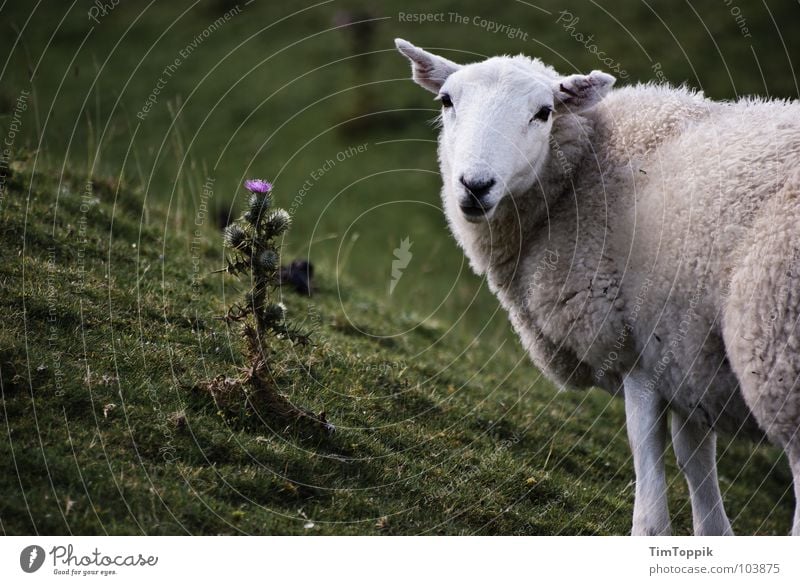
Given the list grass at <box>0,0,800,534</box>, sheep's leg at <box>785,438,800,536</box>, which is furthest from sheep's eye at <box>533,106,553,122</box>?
sheep's leg at <box>785,438,800,536</box>

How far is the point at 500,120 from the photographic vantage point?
530 centimetres

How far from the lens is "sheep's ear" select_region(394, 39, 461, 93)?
600cm

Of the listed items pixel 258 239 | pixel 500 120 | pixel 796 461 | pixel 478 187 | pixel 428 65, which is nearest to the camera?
pixel 796 461

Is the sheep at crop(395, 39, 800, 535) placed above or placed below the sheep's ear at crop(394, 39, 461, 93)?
below

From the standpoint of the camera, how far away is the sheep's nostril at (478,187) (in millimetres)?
4934

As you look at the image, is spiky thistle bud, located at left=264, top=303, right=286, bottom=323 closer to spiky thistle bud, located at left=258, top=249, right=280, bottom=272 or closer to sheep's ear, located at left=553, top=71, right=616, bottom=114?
spiky thistle bud, located at left=258, top=249, right=280, bottom=272

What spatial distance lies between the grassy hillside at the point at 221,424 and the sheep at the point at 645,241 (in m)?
0.97

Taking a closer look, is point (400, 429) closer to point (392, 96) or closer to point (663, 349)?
point (663, 349)

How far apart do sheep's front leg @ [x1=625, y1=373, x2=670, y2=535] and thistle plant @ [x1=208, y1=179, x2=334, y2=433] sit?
198 centimetres

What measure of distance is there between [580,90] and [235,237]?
254 centimetres

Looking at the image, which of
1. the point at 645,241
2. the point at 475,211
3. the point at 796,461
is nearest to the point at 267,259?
the point at 475,211

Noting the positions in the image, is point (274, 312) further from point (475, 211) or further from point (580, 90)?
point (580, 90)
